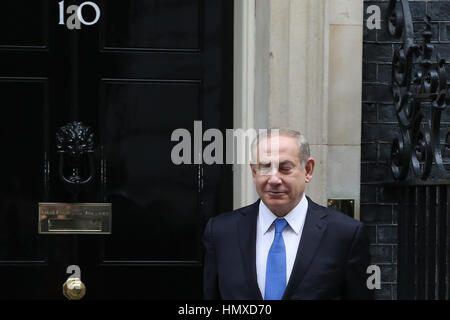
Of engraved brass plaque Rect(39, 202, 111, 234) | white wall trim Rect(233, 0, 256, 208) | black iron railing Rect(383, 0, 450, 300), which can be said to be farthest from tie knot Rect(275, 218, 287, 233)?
engraved brass plaque Rect(39, 202, 111, 234)

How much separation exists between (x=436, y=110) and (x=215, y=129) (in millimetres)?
1441

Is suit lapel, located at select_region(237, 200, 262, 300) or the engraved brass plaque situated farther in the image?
the engraved brass plaque

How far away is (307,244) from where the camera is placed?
3.37m

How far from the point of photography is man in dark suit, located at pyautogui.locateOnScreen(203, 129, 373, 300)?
3312mm

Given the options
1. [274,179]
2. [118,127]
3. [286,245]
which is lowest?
[286,245]

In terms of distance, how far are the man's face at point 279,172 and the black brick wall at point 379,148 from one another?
2.14m

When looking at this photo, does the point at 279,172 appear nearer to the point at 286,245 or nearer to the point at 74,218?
the point at 286,245

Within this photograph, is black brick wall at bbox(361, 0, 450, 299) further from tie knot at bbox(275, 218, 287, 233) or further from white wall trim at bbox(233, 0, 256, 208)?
tie knot at bbox(275, 218, 287, 233)

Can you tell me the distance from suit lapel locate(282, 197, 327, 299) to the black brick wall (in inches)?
78.1

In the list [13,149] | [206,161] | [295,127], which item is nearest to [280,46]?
[295,127]

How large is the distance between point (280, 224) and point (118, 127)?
2389mm

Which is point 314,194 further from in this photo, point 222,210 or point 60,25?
point 60,25

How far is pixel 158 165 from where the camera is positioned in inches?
221

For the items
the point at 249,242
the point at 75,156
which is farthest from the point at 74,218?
the point at 249,242
